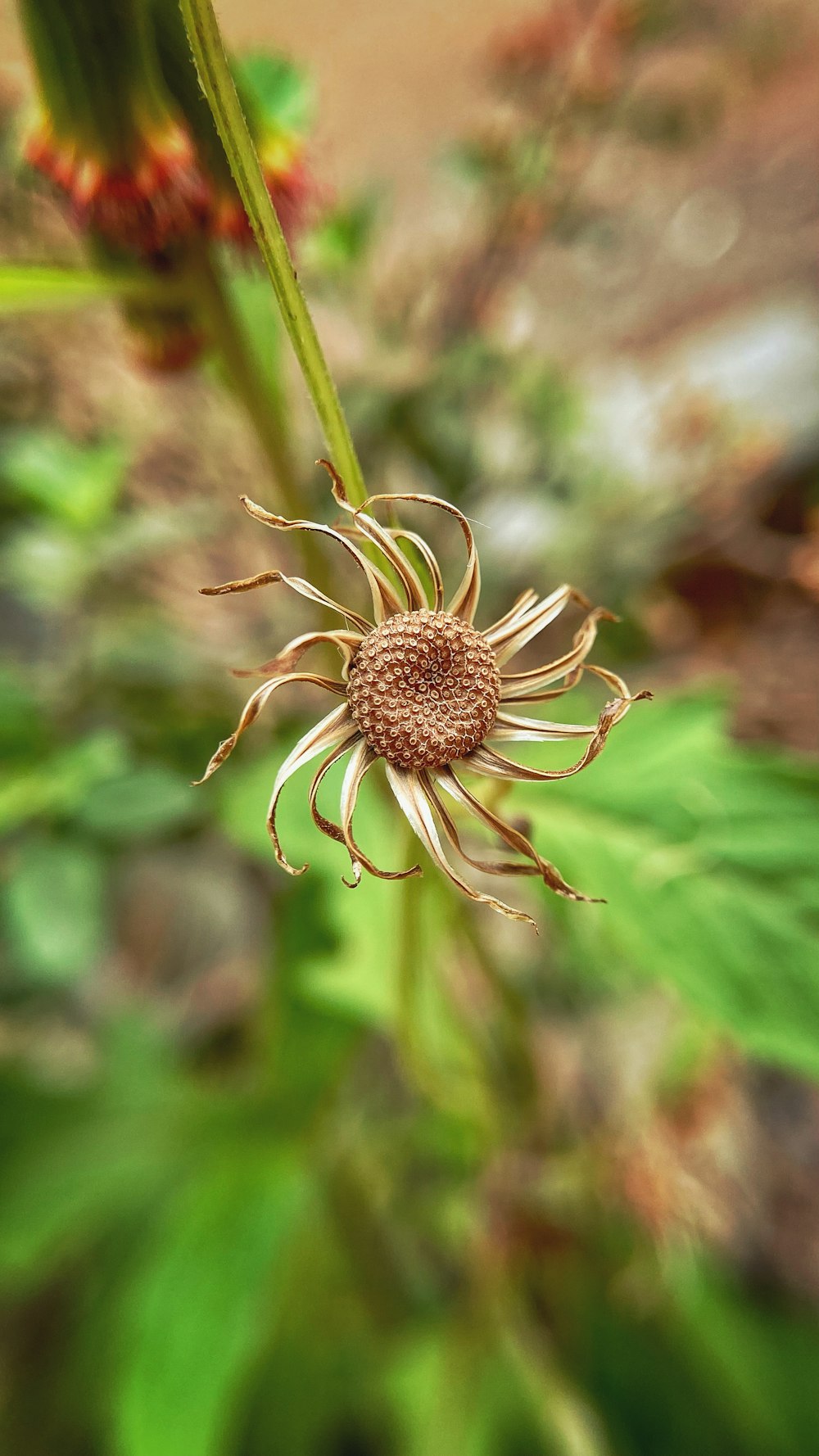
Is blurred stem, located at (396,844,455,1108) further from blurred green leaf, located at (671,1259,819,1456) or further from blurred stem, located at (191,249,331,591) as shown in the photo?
blurred green leaf, located at (671,1259,819,1456)

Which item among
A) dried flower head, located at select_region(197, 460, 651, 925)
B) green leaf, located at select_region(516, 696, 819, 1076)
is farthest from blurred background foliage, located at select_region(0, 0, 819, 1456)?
dried flower head, located at select_region(197, 460, 651, 925)

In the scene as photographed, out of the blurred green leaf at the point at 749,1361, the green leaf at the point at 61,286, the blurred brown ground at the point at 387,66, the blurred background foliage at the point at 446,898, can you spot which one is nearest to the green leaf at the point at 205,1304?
the blurred background foliage at the point at 446,898

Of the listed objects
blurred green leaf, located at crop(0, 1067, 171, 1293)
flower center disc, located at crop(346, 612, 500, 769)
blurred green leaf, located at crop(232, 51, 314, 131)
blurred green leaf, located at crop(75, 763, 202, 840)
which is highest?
blurred green leaf, located at crop(232, 51, 314, 131)

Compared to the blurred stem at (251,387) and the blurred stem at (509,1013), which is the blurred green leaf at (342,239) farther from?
the blurred stem at (509,1013)

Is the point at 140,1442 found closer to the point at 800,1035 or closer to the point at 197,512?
the point at 800,1035

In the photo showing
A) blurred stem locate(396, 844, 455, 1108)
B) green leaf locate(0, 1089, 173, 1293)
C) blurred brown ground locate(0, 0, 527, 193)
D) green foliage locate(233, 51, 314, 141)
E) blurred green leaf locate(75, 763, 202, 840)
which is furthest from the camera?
blurred brown ground locate(0, 0, 527, 193)
